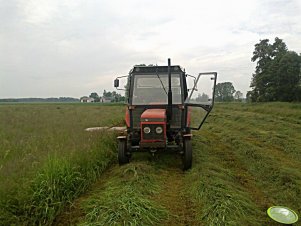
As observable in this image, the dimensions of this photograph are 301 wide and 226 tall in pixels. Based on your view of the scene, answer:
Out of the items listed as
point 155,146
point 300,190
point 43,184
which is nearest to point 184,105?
point 155,146

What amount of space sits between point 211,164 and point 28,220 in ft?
13.5

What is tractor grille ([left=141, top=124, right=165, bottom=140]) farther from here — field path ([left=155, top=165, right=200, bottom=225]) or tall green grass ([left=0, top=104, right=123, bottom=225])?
tall green grass ([left=0, top=104, right=123, bottom=225])

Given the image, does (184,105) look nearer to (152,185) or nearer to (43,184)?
(152,185)

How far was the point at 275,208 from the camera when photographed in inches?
155

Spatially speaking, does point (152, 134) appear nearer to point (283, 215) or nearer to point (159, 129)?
point (159, 129)

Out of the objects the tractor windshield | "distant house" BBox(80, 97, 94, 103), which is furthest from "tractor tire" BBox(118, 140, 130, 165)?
"distant house" BBox(80, 97, 94, 103)

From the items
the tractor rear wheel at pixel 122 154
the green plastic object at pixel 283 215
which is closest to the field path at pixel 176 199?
the tractor rear wheel at pixel 122 154

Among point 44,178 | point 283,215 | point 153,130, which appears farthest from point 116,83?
point 283,215

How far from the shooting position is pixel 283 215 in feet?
12.3

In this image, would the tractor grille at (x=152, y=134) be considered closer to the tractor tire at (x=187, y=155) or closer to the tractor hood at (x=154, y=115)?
the tractor hood at (x=154, y=115)

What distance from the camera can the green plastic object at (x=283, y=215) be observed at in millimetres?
3592

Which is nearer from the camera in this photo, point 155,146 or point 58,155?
point 58,155

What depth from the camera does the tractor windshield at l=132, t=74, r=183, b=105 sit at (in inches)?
277

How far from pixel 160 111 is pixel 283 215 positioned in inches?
136
